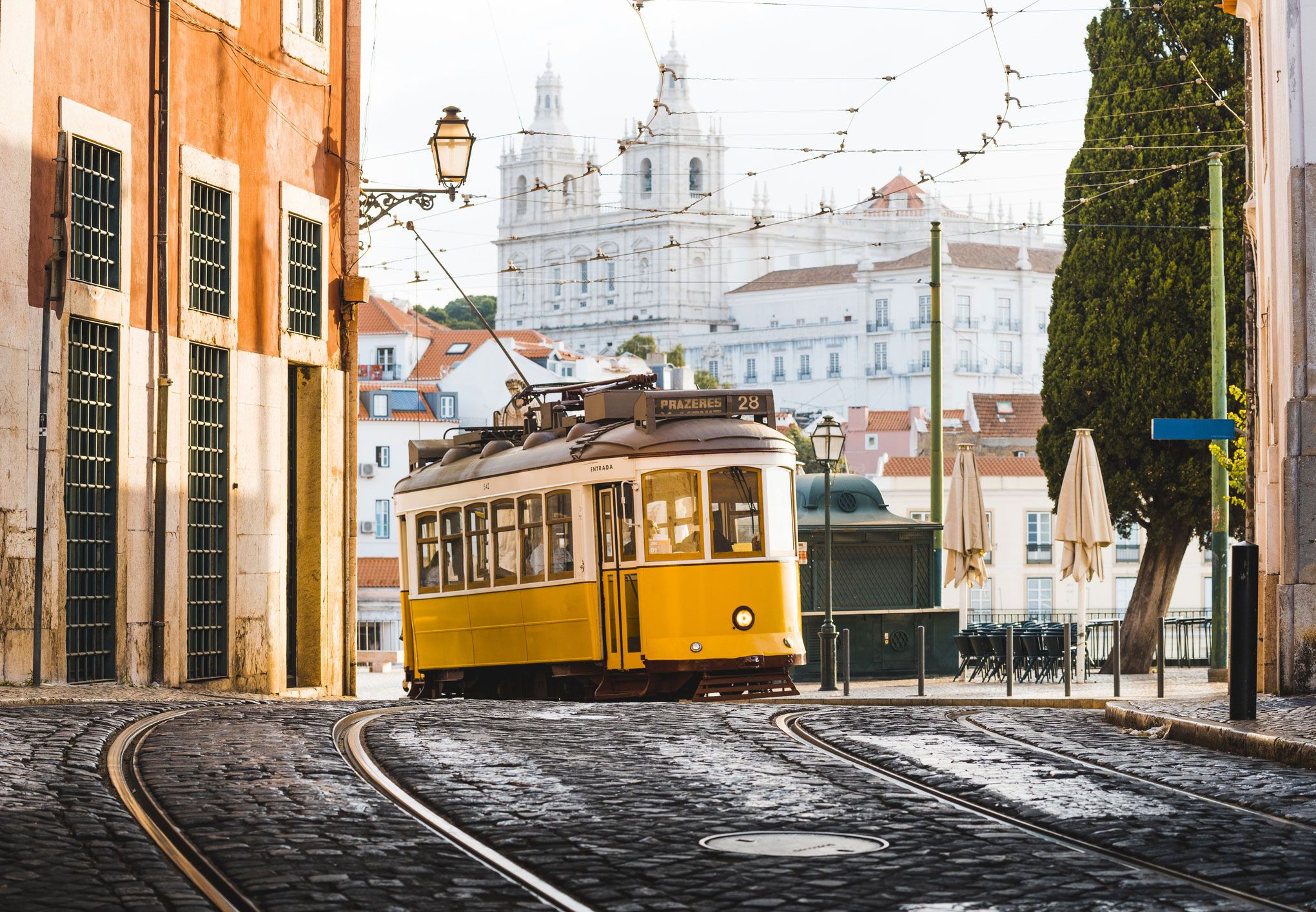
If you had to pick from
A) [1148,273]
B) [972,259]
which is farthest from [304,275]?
[972,259]

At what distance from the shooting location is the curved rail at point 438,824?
648 cm

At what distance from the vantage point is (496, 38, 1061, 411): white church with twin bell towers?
5950 inches

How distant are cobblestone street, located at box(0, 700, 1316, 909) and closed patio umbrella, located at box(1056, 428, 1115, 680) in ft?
43.1

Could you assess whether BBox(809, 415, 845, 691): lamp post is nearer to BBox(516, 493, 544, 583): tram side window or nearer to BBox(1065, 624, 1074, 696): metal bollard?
BBox(1065, 624, 1074, 696): metal bollard

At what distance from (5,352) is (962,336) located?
13874cm

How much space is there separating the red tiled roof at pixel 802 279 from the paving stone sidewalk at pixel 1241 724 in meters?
140

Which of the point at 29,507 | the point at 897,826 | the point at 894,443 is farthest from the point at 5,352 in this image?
the point at 894,443

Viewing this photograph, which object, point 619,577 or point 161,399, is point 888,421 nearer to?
point 161,399

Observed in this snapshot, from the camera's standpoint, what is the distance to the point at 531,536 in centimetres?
1798

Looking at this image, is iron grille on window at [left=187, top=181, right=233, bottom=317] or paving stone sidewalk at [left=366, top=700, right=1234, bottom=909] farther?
iron grille on window at [left=187, top=181, right=233, bottom=317]

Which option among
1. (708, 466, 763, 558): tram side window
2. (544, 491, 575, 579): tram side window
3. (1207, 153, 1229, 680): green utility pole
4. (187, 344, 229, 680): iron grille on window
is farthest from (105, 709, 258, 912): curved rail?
(1207, 153, 1229, 680): green utility pole

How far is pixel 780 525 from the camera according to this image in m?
17.5

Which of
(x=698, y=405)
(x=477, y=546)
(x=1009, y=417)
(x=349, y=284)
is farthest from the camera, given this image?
(x=1009, y=417)

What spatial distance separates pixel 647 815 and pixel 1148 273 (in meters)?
25.8
